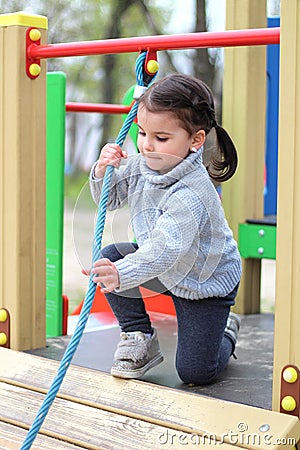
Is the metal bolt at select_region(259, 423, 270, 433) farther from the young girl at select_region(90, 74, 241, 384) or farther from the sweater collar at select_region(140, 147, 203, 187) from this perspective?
the sweater collar at select_region(140, 147, 203, 187)

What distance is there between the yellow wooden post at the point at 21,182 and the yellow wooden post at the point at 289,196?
94cm

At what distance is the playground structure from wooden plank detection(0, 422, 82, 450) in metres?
0.19

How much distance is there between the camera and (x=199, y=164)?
2.05 metres

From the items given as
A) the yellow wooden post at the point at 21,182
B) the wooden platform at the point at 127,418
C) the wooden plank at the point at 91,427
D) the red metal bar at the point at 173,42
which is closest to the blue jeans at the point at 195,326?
the wooden platform at the point at 127,418

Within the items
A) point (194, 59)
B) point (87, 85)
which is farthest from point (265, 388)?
point (87, 85)

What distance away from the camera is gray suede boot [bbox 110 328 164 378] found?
83.0 inches

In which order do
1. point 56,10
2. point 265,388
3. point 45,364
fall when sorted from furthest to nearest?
point 56,10 → point 45,364 → point 265,388

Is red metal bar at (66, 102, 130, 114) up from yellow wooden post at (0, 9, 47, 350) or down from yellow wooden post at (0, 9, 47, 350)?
up

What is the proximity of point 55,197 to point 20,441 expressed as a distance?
51.4 inches

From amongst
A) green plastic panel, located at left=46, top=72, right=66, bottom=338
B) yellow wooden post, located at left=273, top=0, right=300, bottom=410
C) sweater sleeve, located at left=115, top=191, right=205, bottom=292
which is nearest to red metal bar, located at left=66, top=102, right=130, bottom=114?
green plastic panel, located at left=46, top=72, right=66, bottom=338

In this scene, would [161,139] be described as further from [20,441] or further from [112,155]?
[20,441]

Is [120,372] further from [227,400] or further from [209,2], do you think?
[209,2]

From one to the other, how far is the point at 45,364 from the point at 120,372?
280 mm

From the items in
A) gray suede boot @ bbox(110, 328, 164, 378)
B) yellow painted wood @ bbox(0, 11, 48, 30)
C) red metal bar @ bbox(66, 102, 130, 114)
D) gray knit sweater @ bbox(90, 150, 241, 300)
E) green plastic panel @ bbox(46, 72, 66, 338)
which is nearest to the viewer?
gray knit sweater @ bbox(90, 150, 241, 300)
